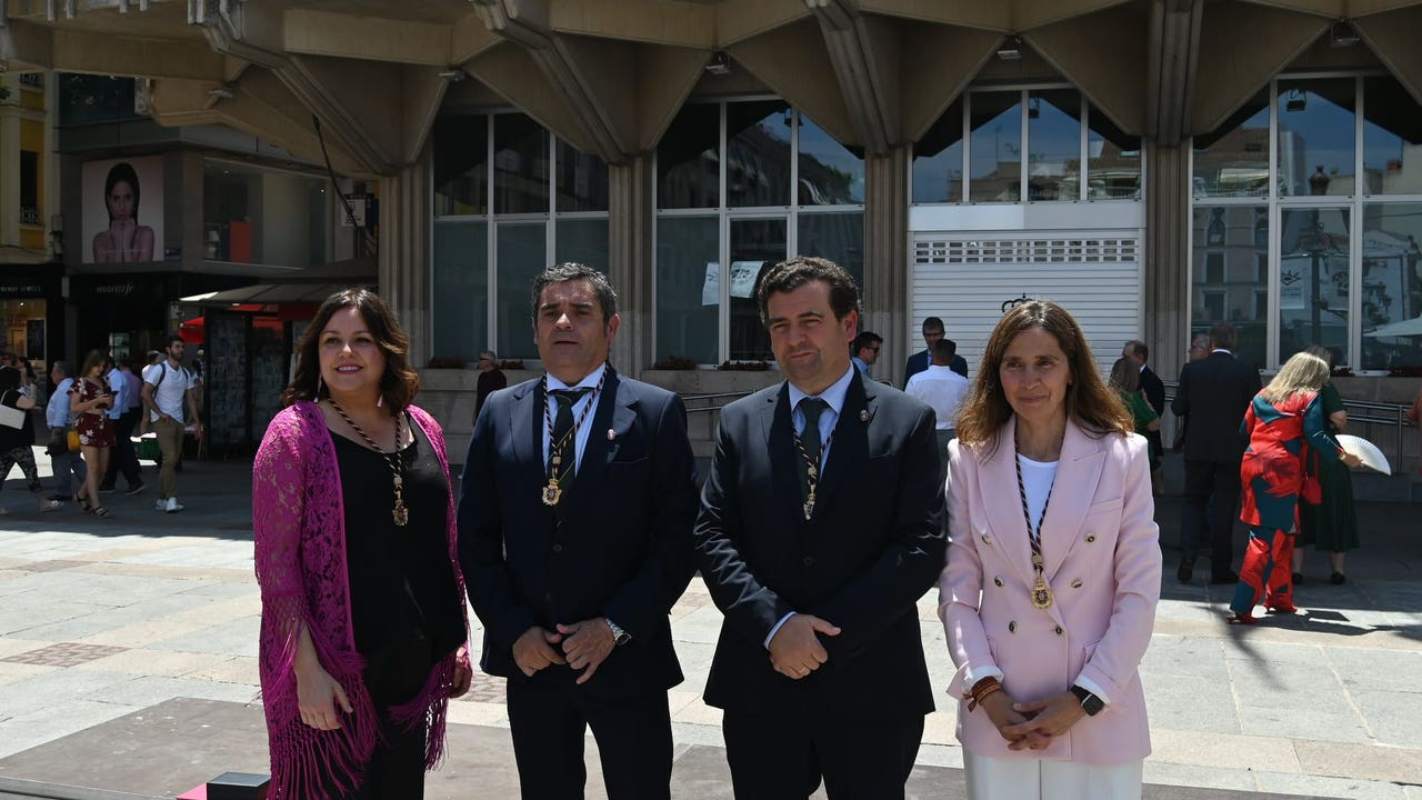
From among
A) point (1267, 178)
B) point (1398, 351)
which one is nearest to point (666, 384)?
point (1267, 178)

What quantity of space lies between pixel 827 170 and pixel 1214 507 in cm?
834

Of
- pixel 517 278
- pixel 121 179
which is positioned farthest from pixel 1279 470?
pixel 121 179

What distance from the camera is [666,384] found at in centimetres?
1742

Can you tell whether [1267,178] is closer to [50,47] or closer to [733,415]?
[733,415]

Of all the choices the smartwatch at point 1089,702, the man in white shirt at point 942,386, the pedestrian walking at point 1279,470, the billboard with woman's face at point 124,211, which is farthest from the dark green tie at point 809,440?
the billboard with woman's face at point 124,211

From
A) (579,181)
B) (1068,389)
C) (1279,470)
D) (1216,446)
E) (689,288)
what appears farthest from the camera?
(579,181)

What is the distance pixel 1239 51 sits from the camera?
1484 centimetres

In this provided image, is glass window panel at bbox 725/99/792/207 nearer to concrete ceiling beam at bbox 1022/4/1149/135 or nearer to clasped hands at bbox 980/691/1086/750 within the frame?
concrete ceiling beam at bbox 1022/4/1149/135

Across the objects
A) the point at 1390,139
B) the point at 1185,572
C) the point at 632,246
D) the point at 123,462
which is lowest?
the point at 1185,572

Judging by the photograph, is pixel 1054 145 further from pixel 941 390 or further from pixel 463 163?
pixel 463 163

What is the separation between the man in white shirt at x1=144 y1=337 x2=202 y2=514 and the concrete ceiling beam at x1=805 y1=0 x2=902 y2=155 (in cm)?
855

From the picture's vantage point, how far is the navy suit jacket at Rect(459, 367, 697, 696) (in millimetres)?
3510

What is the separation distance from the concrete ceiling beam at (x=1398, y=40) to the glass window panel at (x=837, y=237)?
611 cm

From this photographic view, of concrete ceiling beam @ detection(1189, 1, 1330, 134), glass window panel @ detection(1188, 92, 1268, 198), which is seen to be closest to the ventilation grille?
glass window panel @ detection(1188, 92, 1268, 198)
